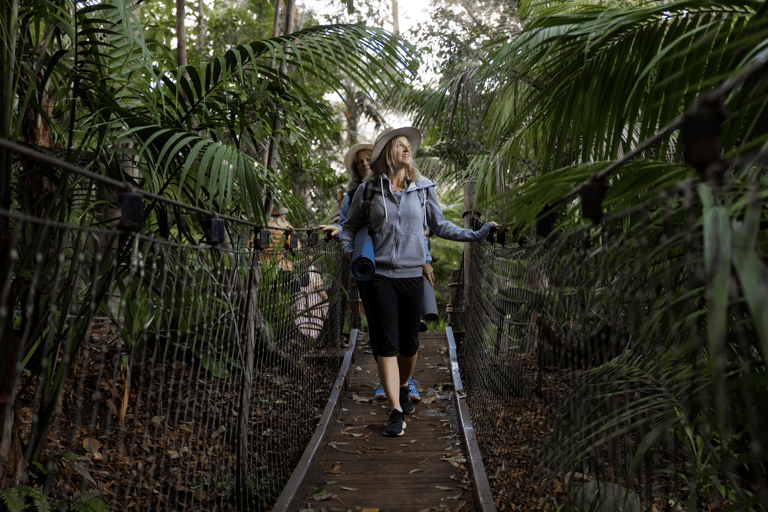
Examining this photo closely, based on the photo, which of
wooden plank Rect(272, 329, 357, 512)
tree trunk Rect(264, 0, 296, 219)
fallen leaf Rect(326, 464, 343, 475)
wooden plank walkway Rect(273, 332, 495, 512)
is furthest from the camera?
tree trunk Rect(264, 0, 296, 219)

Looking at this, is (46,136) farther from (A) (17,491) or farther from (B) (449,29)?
(B) (449,29)

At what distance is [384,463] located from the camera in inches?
113

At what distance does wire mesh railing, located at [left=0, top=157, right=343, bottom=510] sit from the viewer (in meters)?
1.61

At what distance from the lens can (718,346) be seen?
1.97ft

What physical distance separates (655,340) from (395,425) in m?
1.97

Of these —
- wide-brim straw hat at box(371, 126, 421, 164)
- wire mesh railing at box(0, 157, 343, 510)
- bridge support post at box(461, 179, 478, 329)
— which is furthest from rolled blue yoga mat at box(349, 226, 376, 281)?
bridge support post at box(461, 179, 478, 329)

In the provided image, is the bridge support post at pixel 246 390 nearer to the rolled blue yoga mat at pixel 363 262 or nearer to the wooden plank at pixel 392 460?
the wooden plank at pixel 392 460

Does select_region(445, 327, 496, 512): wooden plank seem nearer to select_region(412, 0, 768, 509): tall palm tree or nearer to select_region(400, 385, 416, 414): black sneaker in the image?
select_region(400, 385, 416, 414): black sneaker

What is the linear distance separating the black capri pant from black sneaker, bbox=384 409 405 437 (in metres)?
0.32

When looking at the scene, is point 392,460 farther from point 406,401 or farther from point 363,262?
point 363,262

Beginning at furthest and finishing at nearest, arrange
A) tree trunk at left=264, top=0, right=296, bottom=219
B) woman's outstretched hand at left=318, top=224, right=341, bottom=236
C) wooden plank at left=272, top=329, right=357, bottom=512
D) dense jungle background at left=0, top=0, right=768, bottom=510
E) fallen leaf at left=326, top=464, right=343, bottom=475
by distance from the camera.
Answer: tree trunk at left=264, top=0, right=296, bottom=219, woman's outstretched hand at left=318, top=224, right=341, bottom=236, fallen leaf at left=326, top=464, right=343, bottom=475, wooden plank at left=272, top=329, right=357, bottom=512, dense jungle background at left=0, top=0, right=768, bottom=510

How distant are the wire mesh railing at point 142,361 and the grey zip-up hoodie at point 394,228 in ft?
1.17

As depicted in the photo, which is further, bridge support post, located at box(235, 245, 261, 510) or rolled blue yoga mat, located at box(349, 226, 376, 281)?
rolled blue yoga mat, located at box(349, 226, 376, 281)

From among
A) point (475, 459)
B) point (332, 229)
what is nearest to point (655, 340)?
point (475, 459)
